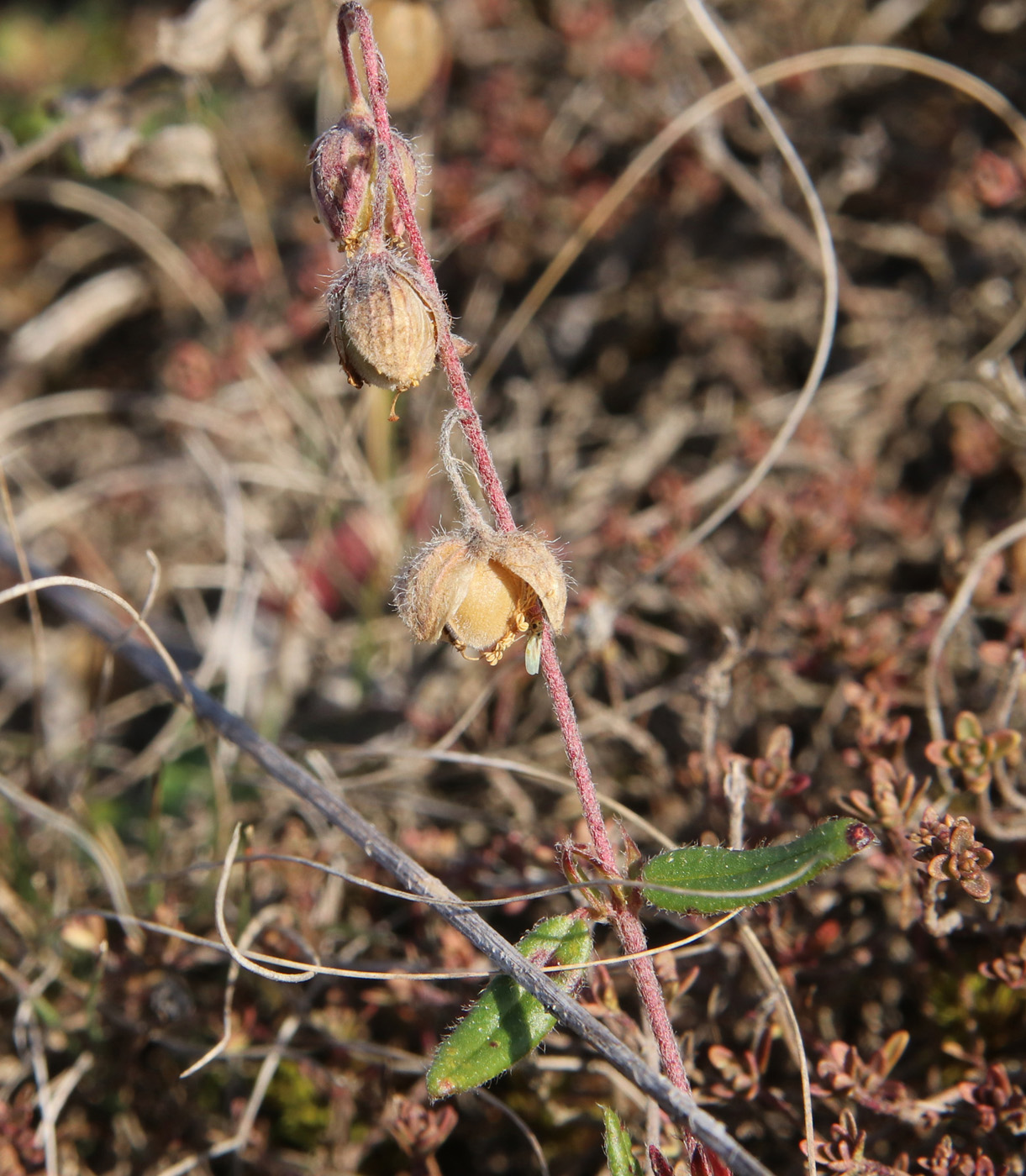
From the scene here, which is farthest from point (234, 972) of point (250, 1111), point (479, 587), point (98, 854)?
point (479, 587)

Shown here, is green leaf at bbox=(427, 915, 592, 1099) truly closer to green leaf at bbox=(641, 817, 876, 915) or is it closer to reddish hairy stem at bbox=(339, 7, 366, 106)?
green leaf at bbox=(641, 817, 876, 915)

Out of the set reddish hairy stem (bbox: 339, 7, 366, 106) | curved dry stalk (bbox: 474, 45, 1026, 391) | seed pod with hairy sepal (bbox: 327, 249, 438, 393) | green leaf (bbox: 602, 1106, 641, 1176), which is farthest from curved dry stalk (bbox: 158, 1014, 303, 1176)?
curved dry stalk (bbox: 474, 45, 1026, 391)

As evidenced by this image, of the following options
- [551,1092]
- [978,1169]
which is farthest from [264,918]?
[978,1169]

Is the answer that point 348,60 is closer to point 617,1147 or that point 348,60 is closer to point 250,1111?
point 617,1147

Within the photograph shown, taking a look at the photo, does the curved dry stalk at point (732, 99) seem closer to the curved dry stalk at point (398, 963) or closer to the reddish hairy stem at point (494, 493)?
the reddish hairy stem at point (494, 493)

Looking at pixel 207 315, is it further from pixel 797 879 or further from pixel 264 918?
pixel 797 879

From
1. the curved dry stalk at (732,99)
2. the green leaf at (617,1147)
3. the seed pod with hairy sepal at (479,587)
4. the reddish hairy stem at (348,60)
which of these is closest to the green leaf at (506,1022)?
the green leaf at (617,1147)
